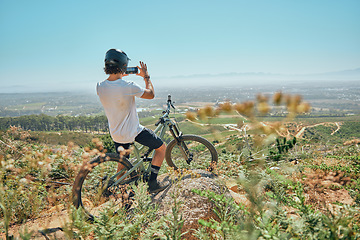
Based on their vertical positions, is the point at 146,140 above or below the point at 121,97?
below

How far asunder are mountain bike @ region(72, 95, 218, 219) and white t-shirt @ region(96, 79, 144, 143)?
0.41m

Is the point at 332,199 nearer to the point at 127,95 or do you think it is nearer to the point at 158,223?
the point at 158,223

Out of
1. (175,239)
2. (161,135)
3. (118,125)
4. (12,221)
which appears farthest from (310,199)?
(12,221)

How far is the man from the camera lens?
318 cm

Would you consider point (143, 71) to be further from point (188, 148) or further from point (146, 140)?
point (188, 148)

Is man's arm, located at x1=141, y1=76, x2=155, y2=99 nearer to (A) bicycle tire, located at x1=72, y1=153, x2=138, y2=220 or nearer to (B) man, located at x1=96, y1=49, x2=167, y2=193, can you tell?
(B) man, located at x1=96, y1=49, x2=167, y2=193

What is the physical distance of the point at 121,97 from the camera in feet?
10.5

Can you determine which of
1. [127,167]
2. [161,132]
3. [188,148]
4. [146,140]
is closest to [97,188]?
[127,167]

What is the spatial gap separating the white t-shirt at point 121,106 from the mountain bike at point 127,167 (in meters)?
0.41

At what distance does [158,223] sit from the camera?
6.18ft

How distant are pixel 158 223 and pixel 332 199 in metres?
3.37

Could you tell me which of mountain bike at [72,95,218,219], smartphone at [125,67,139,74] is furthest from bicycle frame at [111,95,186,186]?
A: smartphone at [125,67,139,74]

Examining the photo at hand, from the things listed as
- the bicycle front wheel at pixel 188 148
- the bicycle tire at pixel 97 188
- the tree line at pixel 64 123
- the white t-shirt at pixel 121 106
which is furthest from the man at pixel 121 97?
the tree line at pixel 64 123

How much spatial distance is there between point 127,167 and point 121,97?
1.32 metres
